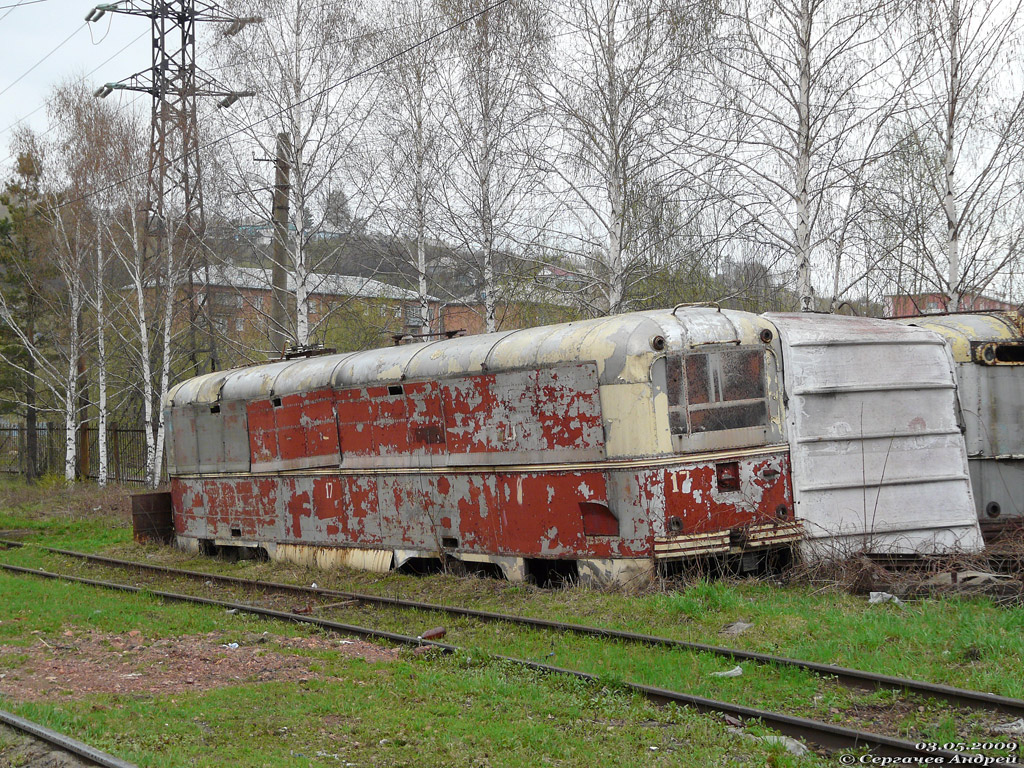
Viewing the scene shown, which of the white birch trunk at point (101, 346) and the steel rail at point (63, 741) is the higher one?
the white birch trunk at point (101, 346)

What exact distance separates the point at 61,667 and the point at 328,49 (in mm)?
15150

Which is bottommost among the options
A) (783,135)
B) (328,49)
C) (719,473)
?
(719,473)

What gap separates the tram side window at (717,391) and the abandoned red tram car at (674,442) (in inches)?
0.6

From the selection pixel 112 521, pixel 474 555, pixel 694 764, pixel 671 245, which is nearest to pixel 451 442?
pixel 474 555

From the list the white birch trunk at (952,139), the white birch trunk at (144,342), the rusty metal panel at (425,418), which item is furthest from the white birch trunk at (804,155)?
the white birch trunk at (144,342)

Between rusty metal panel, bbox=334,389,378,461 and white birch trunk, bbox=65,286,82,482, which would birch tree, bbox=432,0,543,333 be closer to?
rusty metal panel, bbox=334,389,378,461

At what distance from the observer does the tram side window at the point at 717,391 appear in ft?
34.5

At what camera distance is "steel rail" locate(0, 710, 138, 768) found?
5.55m

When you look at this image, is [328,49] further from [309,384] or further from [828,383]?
[828,383]

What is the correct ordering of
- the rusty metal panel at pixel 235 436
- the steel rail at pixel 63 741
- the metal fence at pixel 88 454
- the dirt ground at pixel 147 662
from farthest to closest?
the metal fence at pixel 88 454
the rusty metal panel at pixel 235 436
the dirt ground at pixel 147 662
the steel rail at pixel 63 741

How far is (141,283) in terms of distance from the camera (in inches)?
1080

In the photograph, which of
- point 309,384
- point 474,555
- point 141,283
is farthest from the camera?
point 141,283

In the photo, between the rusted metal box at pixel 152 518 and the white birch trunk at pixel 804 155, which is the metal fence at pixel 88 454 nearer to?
the rusted metal box at pixel 152 518

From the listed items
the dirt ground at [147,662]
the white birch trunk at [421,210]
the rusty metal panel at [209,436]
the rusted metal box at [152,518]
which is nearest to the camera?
the dirt ground at [147,662]
